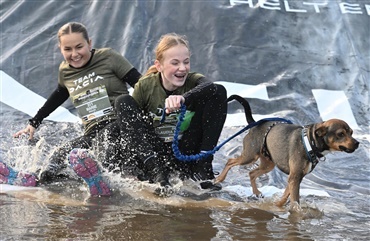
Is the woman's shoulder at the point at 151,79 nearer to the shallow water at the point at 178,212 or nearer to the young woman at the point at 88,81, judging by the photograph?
the young woman at the point at 88,81

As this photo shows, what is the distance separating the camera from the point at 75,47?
14.9ft

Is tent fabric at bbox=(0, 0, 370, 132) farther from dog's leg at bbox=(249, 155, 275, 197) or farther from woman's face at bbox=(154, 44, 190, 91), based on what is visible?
woman's face at bbox=(154, 44, 190, 91)

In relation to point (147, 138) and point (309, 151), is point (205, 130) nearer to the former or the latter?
point (147, 138)

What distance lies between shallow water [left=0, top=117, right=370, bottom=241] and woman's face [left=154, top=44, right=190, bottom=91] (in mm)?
721

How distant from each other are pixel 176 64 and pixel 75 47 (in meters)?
0.86

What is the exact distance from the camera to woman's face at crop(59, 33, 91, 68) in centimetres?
454

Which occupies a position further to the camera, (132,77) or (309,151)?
(132,77)

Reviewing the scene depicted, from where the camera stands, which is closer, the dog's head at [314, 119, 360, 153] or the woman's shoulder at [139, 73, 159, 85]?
the dog's head at [314, 119, 360, 153]

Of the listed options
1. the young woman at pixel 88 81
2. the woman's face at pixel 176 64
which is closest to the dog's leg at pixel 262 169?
the woman's face at pixel 176 64

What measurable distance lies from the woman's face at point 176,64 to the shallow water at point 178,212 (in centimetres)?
72

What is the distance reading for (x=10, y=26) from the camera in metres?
7.20

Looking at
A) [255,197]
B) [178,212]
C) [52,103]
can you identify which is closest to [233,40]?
[52,103]

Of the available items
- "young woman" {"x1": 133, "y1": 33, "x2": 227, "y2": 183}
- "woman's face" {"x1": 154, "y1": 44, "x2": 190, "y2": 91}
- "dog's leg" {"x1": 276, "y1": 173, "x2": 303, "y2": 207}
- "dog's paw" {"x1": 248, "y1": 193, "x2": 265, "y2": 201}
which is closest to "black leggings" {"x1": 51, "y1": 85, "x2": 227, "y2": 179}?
"young woman" {"x1": 133, "y1": 33, "x2": 227, "y2": 183}

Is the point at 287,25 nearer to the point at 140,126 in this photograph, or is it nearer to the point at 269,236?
the point at 140,126
